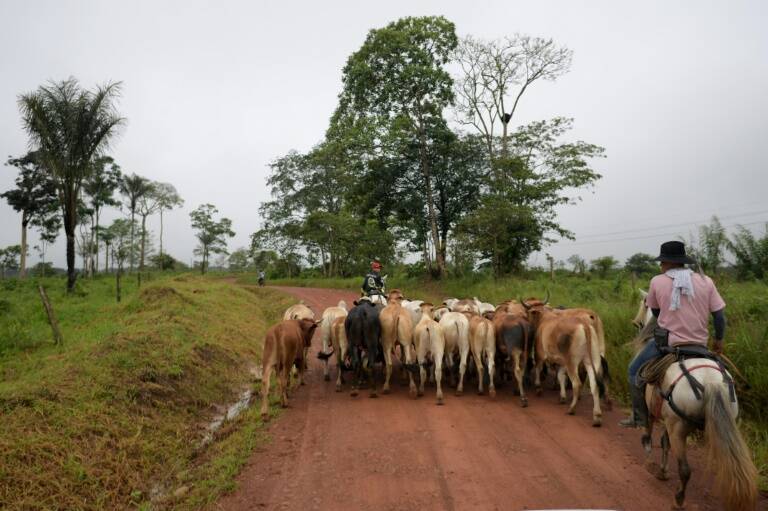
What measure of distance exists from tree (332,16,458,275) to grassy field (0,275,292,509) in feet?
48.7

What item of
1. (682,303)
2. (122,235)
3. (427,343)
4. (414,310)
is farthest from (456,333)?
(122,235)

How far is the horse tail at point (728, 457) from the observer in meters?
3.78

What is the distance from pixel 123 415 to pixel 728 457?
6.93 m

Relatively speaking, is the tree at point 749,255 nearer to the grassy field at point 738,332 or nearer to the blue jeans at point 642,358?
the grassy field at point 738,332

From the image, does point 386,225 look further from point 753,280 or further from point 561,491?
point 561,491

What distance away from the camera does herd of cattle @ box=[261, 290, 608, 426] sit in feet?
23.4

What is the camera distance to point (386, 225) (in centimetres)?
2605

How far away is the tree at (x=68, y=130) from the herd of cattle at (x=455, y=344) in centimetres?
1570

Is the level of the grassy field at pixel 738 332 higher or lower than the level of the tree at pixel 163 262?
lower

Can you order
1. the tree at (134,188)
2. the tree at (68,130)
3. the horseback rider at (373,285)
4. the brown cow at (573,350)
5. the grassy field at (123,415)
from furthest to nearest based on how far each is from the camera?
the tree at (134,188) < the tree at (68,130) < the horseback rider at (373,285) < the brown cow at (573,350) < the grassy field at (123,415)

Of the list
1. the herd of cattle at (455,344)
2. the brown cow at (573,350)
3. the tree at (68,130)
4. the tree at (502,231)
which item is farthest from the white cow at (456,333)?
the tree at (68,130)

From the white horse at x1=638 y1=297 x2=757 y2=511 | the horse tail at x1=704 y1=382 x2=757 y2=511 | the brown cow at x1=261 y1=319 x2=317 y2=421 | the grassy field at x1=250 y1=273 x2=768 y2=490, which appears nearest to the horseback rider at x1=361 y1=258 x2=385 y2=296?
the brown cow at x1=261 y1=319 x2=317 y2=421

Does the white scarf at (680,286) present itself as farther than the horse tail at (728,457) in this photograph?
Yes

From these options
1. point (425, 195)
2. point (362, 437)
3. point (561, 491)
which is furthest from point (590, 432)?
point (425, 195)
